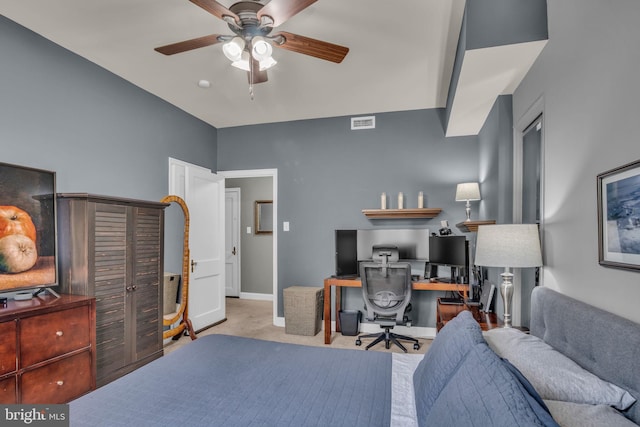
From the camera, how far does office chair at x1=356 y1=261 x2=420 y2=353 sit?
141 inches

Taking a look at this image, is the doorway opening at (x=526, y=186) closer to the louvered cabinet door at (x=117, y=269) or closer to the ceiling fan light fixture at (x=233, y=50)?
the ceiling fan light fixture at (x=233, y=50)

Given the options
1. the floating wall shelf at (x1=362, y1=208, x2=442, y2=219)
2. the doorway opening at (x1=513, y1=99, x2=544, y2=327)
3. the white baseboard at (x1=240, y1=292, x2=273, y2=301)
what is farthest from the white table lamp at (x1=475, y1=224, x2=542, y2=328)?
the white baseboard at (x1=240, y1=292, x2=273, y2=301)

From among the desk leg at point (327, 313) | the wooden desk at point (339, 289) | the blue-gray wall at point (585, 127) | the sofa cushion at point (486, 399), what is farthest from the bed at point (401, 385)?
the desk leg at point (327, 313)

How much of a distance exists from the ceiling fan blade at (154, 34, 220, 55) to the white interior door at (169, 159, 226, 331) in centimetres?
196

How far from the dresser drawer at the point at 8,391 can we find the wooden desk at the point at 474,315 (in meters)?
2.92

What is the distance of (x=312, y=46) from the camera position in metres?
2.23

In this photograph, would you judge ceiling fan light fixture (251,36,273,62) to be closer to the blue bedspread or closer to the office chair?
the blue bedspread

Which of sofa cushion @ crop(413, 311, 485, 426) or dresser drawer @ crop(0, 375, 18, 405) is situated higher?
sofa cushion @ crop(413, 311, 485, 426)

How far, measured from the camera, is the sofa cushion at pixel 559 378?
1.08 metres

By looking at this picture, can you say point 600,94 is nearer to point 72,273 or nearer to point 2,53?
point 72,273

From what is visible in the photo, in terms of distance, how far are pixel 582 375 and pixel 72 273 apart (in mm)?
3132

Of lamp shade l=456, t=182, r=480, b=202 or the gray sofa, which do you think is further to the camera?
lamp shade l=456, t=182, r=480, b=202

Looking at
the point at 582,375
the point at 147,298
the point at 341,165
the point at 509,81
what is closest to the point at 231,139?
the point at 341,165

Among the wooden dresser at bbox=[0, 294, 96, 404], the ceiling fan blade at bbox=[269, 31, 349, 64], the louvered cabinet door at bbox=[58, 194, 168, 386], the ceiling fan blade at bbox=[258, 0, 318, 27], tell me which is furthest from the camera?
the louvered cabinet door at bbox=[58, 194, 168, 386]
